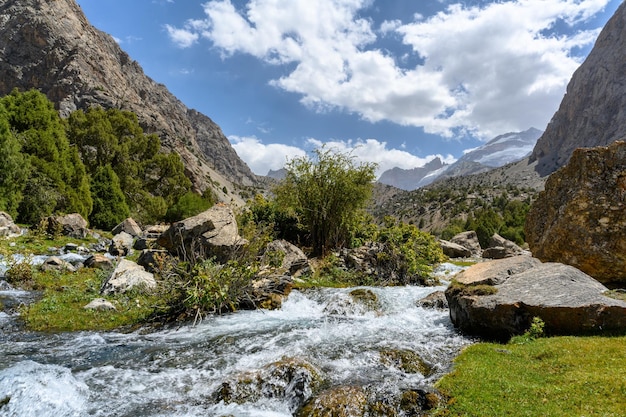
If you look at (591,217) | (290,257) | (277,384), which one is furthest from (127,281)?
(591,217)

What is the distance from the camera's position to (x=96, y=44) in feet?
507

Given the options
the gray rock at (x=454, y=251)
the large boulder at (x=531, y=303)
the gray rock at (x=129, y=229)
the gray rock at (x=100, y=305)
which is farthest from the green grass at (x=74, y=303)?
the gray rock at (x=454, y=251)

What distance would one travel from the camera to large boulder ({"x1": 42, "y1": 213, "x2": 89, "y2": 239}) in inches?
1160

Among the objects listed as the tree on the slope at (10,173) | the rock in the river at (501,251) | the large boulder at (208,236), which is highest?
the tree on the slope at (10,173)

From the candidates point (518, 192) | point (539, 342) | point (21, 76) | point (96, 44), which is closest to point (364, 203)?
point (539, 342)

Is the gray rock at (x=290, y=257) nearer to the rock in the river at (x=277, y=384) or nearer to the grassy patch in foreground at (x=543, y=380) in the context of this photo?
the rock in the river at (x=277, y=384)

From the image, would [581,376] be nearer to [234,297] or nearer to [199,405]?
[199,405]

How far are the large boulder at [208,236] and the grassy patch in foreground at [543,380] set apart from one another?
11.6m

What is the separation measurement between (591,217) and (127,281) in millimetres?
21474

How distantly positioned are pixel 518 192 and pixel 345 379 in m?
149

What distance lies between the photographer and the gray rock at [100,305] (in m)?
15.2

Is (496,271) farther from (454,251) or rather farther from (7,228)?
(7,228)

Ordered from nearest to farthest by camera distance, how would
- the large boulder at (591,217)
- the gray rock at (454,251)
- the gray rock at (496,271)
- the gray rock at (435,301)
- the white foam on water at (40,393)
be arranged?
the white foam on water at (40,393) < the gray rock at (496,271) < the large boulder at (591,217) < the gray rock at (435,301) < the gray rock at (454,251)

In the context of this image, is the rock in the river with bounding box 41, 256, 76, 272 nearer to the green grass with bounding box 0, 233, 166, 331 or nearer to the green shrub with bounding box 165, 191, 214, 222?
the green grass with bounding box 0, 233, 166, 331
